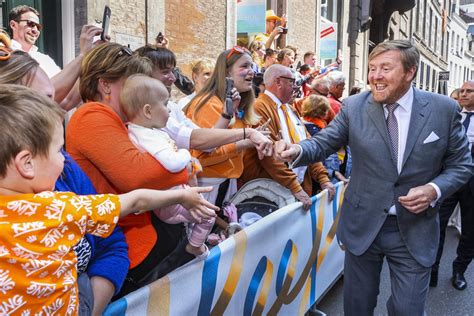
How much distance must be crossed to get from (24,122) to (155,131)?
0.84 m

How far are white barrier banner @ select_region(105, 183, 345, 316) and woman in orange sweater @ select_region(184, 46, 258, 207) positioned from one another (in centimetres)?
55

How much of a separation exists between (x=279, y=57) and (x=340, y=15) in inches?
420

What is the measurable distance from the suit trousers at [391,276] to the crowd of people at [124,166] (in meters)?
0.02

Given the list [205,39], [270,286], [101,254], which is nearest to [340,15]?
[205,39]

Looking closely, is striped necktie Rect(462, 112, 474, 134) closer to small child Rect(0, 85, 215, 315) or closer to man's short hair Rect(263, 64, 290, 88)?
man's short hair Rect(263, 64, 290, 88)

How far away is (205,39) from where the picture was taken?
8.66m

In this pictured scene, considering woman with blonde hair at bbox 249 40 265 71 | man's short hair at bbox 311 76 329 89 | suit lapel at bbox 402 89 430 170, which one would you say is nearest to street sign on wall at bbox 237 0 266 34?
woman with blonde hair at bbox 249 40 265 71

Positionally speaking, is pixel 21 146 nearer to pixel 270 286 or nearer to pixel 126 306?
pixel 126 306

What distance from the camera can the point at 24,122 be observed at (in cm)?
122

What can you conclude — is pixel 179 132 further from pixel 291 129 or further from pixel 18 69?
pixel 291 129

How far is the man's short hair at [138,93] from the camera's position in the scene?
2008mm

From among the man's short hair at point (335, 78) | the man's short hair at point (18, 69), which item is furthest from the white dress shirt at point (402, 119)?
the man's short hair at point (335, 78)

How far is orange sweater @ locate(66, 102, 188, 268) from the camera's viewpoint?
1807mm

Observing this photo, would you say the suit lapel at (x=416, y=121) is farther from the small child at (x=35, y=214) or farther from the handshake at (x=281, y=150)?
the small child at (x=35, y=214)
